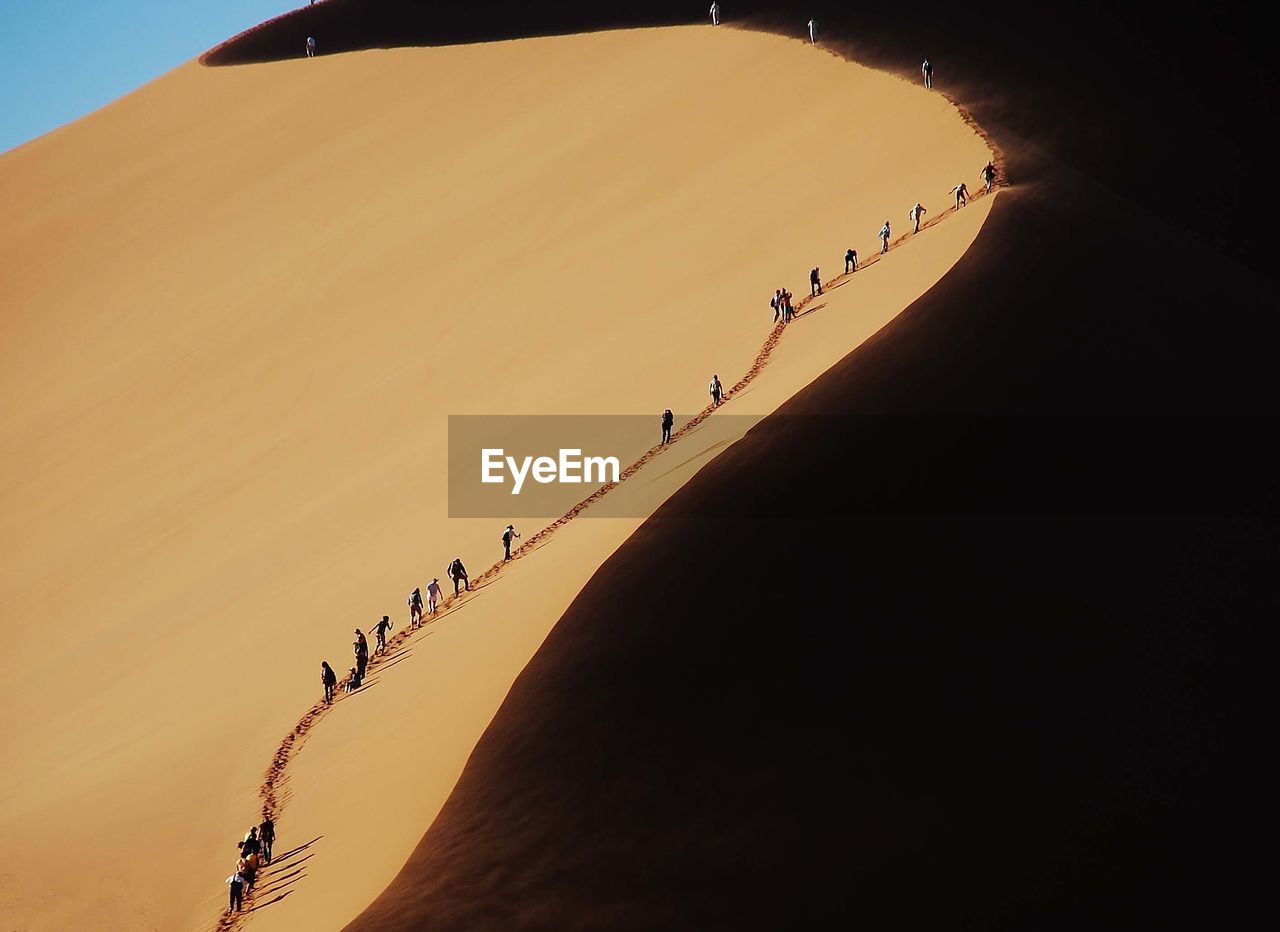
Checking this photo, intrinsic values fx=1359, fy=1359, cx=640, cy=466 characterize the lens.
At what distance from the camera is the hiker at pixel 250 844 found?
44.3ft

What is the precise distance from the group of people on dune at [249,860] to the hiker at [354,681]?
3172 mm

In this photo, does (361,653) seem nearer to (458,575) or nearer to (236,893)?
(458,575)

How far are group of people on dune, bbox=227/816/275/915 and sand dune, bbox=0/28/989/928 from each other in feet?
1.02

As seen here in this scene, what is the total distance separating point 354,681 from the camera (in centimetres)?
1736

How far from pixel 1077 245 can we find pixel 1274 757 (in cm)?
837

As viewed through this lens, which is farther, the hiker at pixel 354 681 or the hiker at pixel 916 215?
the hiker at pixel 916 215

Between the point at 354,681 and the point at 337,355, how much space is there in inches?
572

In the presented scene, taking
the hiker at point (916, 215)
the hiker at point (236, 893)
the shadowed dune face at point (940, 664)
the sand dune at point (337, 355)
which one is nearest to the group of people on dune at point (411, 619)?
the sand dune at point (337, 355)

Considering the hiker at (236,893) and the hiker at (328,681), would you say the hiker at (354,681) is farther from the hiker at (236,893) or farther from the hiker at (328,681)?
the hiker at (236,893)

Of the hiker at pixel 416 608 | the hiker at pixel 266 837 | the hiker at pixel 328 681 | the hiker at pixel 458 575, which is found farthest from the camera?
the hiker at pixel 458 575

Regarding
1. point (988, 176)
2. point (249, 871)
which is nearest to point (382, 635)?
point (249, 871)

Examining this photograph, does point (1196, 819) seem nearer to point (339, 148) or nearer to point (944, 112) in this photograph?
point (944, 112)

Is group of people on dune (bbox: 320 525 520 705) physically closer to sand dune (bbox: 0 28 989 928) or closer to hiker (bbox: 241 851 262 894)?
sand dune (bbox: 0 28 989 928)

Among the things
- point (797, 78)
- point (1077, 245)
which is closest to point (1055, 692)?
point (1077, 245)
